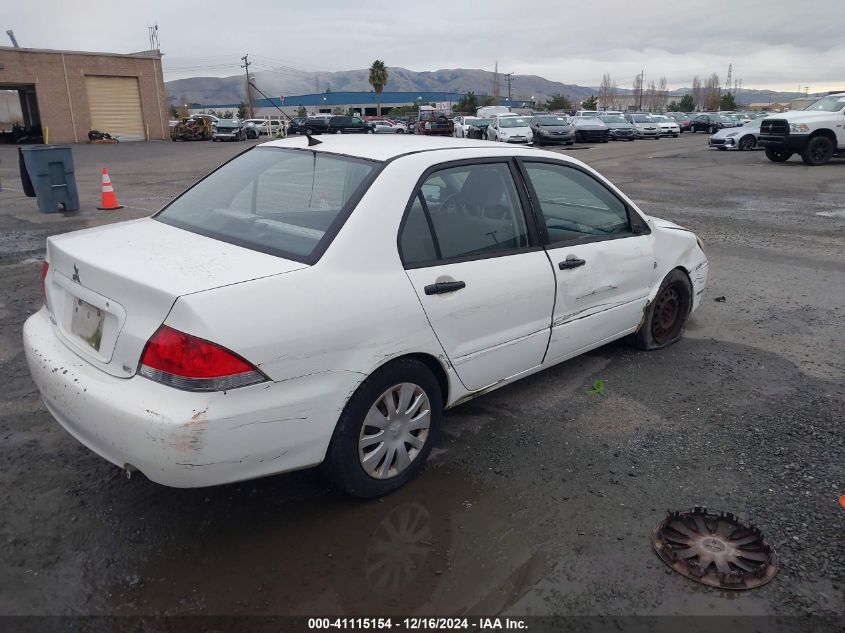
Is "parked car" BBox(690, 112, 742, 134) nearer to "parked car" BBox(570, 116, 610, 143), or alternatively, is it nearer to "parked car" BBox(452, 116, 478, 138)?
"parked car" BBox(570, 116, 610, 143)

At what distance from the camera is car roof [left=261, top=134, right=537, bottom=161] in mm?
3467

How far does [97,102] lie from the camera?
4369cm

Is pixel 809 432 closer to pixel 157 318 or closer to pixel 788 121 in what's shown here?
pixel 157 318

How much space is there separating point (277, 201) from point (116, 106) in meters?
47.5

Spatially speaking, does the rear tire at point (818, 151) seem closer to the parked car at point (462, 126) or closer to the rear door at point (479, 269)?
the parked car at point (462, 126)

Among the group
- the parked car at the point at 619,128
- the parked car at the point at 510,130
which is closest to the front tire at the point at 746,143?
the parked car at the point at 510,130

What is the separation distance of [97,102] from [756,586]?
1940 inches

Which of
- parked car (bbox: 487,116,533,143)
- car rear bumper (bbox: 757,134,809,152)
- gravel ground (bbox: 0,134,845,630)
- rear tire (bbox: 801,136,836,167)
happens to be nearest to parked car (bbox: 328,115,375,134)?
parked car (bbox: 487,116,533,143)

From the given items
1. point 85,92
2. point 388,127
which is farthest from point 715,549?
point 85,92

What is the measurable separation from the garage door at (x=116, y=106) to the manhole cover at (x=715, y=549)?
157ft

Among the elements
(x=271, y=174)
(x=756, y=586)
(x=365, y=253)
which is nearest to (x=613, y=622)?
(x=756, y=586)

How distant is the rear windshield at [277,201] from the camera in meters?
3.06

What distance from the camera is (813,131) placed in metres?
19.7

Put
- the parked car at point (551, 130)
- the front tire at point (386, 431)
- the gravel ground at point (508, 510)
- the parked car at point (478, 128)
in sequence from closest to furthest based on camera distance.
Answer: the gravel ground at point (508, 510) < the front tire at point (386, 431) < the parked car at point (551, 130) < the parked car at point (478, 128)
